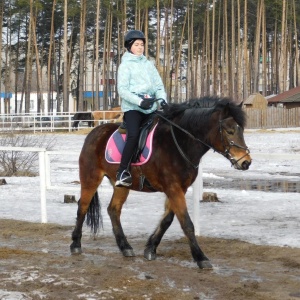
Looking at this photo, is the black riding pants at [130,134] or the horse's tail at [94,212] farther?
the horse's tail at [94,212]

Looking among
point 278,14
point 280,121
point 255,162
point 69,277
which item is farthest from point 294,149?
point 278,14

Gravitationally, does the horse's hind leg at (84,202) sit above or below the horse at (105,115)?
below

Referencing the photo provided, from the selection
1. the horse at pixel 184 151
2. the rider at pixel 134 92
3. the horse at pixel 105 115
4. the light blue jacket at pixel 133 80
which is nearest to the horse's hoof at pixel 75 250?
the horse at pixel 184 151

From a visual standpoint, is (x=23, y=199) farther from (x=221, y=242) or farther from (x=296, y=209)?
(x=221, y=242)

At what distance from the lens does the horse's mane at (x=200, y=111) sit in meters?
8.28

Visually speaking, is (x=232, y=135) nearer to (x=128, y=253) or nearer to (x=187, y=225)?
(x=187, y=225)

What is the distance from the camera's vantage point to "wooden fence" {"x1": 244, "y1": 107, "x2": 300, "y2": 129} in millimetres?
59375

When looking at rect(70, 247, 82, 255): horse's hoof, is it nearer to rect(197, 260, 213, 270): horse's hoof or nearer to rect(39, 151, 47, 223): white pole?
rect(197, 260, 213, 270): horse's hoof

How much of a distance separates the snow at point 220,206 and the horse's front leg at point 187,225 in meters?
1.71

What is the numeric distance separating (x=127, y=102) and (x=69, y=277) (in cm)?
221

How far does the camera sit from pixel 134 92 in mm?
9047

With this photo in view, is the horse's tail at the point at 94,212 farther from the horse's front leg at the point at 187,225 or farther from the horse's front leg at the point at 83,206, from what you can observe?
the horse's front leg at the point at 187,225

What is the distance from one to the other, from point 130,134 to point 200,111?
82cm

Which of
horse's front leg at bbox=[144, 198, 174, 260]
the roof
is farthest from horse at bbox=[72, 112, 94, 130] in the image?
horse's front leg at bbox=[144, 198, 174, 260]
